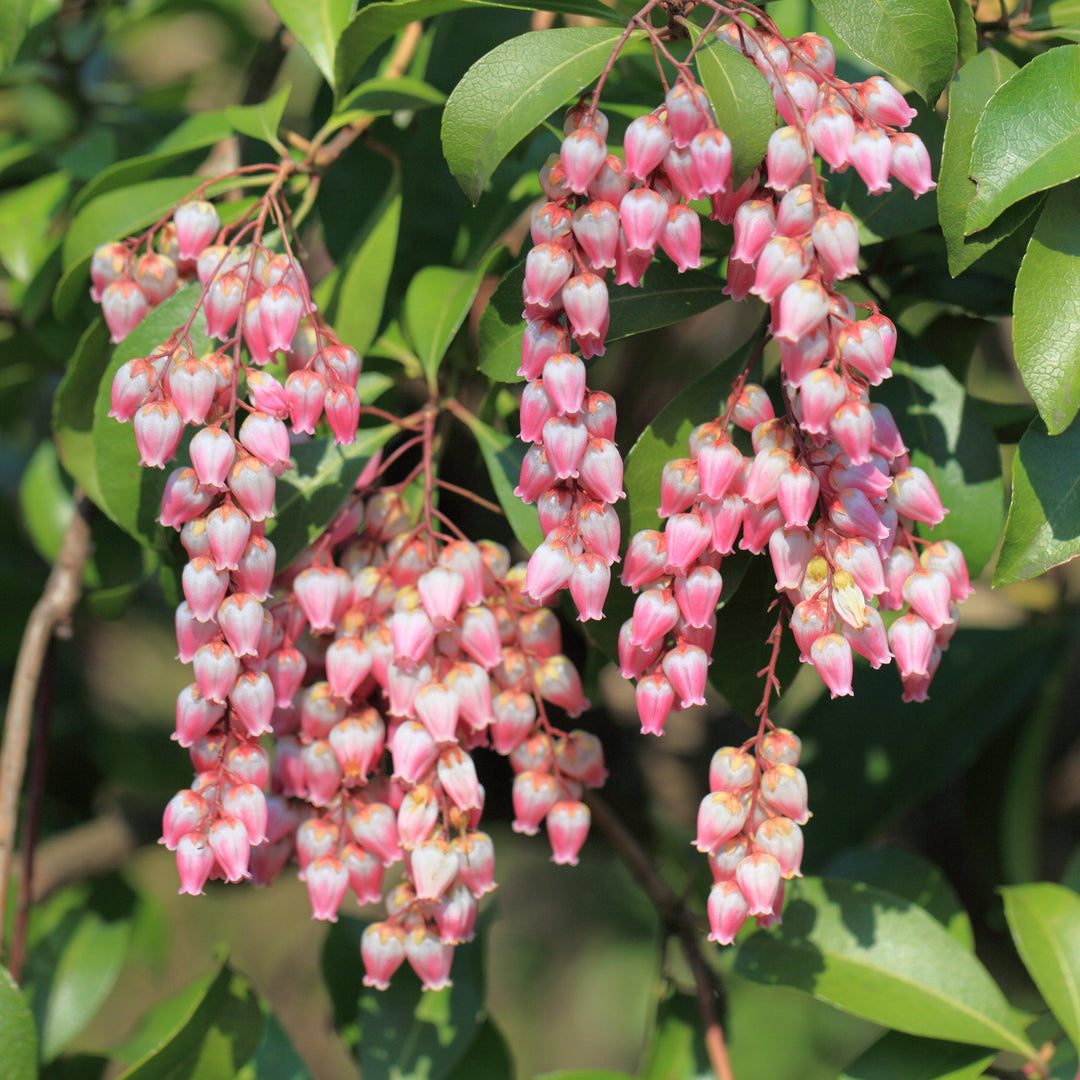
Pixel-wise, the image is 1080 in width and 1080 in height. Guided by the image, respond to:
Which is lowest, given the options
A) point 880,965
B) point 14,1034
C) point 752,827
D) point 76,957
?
point 76,957

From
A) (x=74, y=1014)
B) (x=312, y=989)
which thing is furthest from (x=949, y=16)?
(x=312, y=989)

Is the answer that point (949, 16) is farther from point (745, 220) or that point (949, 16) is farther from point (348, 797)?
point (348, 797)

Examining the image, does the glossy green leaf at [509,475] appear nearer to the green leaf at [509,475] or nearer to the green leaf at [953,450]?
the green leaf at [509,475]

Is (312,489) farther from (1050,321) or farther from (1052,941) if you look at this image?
(1052,941)

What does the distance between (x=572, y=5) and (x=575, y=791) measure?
69 cm

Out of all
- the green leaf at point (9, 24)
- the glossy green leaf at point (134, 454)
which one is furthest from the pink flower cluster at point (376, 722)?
the green leaf at point (9, 24)

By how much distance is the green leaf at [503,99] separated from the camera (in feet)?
2.56

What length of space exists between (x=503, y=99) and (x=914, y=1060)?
100cm

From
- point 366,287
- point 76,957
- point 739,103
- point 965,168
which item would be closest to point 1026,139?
point 965,168

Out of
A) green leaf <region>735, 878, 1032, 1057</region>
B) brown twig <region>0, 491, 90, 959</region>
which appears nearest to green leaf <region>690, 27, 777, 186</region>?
green leaf <region>735, 878, 1032, 1057</region>

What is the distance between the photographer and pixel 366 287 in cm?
108

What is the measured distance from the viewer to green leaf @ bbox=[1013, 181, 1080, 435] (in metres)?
0.79

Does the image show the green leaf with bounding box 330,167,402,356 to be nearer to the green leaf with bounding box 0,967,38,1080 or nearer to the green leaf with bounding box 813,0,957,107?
the green leaf with bounding box 813,0,957,107

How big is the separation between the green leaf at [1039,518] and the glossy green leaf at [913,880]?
1.96 ft
